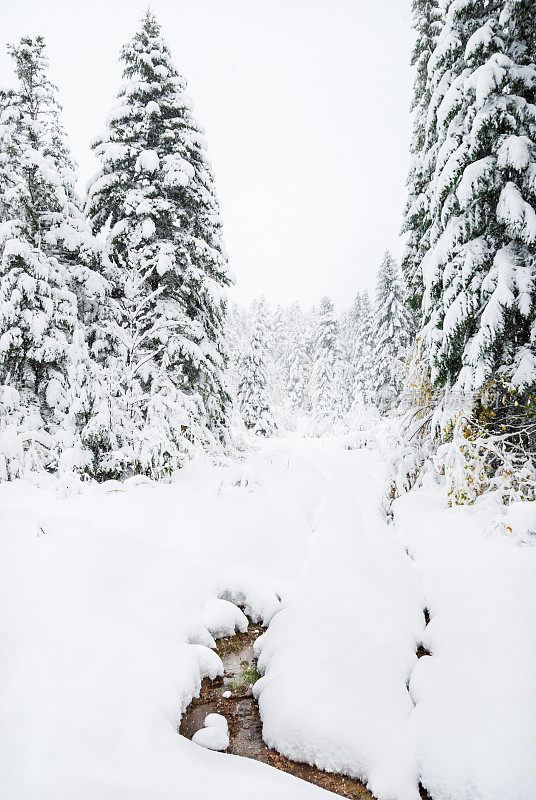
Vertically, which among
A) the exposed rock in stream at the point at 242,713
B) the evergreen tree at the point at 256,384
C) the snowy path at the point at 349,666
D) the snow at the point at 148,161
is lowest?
the exposed rock in stream at the point at 242,713

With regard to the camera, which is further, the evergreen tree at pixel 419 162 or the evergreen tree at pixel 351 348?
the evergreen tree at pixel 351 348

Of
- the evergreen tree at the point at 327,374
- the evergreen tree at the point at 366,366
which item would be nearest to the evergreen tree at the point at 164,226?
the evergreen tree at the point at 366,366

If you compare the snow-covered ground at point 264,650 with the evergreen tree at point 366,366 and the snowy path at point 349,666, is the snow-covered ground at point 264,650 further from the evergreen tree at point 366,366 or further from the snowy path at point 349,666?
the evergreen tree at point 366,366

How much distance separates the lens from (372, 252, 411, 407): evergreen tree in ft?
85.6

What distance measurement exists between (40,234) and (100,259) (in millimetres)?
1349

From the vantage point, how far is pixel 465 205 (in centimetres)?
650

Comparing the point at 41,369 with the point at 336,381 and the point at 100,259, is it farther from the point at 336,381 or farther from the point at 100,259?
the point at 336,381

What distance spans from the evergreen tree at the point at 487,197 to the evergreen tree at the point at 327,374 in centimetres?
2574

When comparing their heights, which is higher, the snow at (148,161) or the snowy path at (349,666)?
the snow at (148,161)

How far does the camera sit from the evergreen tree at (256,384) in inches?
1044

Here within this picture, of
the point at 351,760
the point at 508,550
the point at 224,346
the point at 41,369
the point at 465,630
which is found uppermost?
the point at 224,346

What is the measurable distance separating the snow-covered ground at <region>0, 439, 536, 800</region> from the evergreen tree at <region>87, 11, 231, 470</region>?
4.57 meters

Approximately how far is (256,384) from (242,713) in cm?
2352

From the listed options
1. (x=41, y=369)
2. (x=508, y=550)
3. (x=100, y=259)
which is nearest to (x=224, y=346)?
(x=100, y=259)
